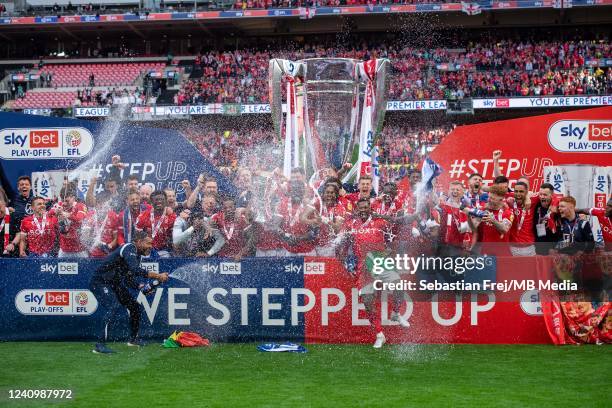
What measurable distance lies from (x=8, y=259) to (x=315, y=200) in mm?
3889

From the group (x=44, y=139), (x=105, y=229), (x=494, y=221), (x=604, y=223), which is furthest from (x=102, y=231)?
(x=604, y=223)

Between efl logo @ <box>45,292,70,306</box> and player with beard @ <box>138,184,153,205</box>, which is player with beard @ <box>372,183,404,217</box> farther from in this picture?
efl logo @ <box>45,292,70,306</box>

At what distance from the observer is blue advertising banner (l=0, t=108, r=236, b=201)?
42.5 ft

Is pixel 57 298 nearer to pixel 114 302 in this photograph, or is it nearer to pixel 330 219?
pixel 114 302

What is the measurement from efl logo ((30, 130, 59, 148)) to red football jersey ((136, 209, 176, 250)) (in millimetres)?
2921

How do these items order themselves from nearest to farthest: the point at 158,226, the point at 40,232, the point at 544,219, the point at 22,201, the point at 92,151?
the point at 544,219
the point at 158,226
the point at 40,232
the point at 22,201
the point at 92,151

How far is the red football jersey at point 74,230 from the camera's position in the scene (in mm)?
10945

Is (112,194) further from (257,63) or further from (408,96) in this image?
(257,63)

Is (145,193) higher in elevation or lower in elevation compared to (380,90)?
lower

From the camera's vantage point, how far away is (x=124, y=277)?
9.77 metres

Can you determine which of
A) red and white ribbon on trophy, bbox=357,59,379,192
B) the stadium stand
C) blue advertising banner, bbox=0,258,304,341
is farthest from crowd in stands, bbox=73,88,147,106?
→ blue advertising banner, bbox=0,258,304,341

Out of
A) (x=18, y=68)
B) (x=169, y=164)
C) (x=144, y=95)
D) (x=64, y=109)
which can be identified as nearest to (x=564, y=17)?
(x=144, y=95)

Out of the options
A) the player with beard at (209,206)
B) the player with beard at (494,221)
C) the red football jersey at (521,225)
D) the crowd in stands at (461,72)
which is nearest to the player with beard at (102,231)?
the player with beard at (209,206)

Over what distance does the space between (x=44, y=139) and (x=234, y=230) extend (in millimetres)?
4290
